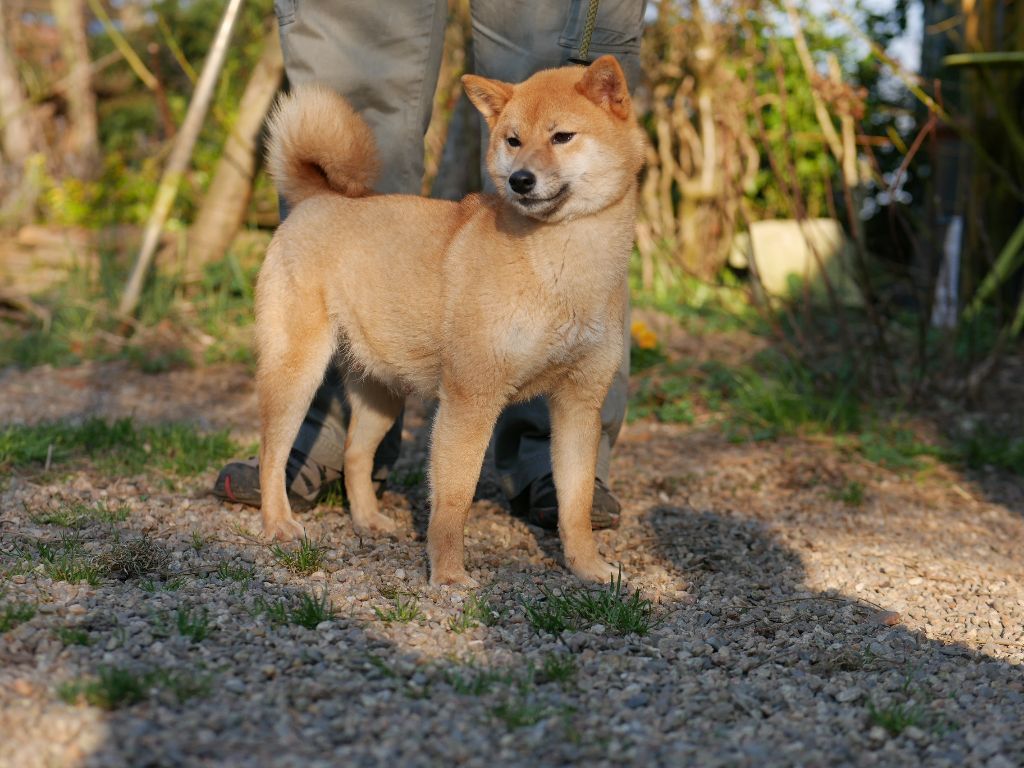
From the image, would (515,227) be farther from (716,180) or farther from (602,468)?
(716,180)

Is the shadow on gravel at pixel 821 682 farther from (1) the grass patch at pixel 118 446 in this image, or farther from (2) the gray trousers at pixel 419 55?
(1) the grass patch at pixel 118 446

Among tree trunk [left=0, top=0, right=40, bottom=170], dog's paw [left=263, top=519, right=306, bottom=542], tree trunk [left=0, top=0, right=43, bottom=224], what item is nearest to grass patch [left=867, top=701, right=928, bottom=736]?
dog's paw [left=263, top=519, right=306, bottom=542]

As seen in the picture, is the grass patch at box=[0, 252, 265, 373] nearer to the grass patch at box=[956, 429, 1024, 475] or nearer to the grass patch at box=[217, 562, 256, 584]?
the grass patch at box=[217, 562, 256, 584]

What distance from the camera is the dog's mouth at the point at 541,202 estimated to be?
2633 millimetres

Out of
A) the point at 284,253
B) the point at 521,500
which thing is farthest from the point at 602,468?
the point at 284,253

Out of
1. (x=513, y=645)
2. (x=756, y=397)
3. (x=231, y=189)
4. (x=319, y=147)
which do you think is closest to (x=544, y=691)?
(x=513, y=645)

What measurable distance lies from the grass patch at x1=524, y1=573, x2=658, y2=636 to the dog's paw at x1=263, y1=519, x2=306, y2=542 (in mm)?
818

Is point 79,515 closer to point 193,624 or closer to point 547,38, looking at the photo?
point 193,624

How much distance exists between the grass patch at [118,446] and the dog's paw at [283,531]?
0.67m

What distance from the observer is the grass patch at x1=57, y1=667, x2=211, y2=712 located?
188 cm

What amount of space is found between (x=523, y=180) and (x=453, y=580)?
1003 mm

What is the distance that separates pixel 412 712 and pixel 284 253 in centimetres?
164

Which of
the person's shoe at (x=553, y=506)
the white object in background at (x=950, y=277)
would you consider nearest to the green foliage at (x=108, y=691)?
the person's shoe at (x=553, y=506)

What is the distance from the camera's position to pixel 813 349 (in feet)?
16.1
